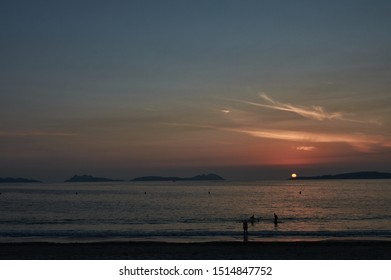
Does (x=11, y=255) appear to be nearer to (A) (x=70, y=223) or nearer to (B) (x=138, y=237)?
(B) (x=138, y=237)

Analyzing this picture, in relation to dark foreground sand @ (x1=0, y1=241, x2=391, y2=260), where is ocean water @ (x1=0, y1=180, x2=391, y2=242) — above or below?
below

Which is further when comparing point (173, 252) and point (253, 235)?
point (253, 235)

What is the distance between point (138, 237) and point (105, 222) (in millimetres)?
19964

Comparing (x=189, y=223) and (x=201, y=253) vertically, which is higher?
(x=201, y=253)

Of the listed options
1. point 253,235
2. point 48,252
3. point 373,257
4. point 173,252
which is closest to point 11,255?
point 48,252

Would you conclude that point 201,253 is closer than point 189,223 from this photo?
Yes

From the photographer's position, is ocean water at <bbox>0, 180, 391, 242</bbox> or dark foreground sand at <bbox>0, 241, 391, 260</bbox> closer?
dark foreground sand at <bbox>0, 241, 391, 260</bbox>

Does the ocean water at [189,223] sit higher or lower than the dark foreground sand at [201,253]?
lower

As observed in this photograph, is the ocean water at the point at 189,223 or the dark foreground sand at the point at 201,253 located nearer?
the dark foreground sand at the point at 201,253

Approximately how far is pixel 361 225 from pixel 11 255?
142 ft

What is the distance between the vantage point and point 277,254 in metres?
21.7
